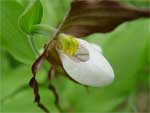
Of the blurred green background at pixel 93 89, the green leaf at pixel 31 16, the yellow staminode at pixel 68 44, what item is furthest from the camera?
the blurred green background at pixel 93 89

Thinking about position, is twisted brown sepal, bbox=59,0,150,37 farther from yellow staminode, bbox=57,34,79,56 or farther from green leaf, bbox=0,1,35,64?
green leaf, bbox=0,1,35,64

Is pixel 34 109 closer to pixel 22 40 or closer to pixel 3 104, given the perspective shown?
pixel 3 104

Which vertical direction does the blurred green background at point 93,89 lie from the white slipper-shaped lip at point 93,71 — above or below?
below

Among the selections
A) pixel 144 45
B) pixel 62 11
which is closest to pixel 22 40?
pixel 62 11

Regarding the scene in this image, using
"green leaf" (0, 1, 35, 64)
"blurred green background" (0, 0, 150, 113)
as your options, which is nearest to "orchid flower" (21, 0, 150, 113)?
"green leaf" (0, 1, 35, 64)

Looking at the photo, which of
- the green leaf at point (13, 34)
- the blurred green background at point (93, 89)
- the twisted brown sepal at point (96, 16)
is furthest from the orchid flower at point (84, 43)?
the blurred green background at point (93, 89)

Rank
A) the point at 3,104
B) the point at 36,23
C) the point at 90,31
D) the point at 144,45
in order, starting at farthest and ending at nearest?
the point at 144,45, the point at 3,104, the point at 90,31, the point at 36,23

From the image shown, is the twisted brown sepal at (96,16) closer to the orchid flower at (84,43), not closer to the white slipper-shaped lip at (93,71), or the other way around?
the orchid flower at (84,43)
